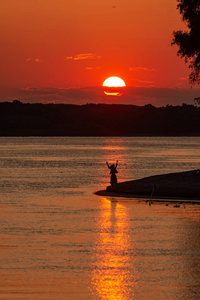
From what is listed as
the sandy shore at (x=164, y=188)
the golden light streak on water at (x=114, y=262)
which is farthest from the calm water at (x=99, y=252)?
the sandy shore at (x=164, y=188)

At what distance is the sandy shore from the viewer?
3069 cm

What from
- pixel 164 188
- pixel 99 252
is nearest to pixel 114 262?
pixel 99 252

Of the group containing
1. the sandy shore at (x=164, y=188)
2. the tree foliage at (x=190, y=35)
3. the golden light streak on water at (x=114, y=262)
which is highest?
the tree foliage at (x=190, y=35)

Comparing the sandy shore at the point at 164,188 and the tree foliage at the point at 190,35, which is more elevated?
the tree foliage at the point at 190,35

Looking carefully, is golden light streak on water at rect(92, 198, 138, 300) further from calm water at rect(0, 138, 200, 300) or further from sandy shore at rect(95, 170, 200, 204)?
sandy shore at rect(95, 170, 200, 204)

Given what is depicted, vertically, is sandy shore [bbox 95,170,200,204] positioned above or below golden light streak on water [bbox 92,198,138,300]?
above

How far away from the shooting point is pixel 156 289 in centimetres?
1215

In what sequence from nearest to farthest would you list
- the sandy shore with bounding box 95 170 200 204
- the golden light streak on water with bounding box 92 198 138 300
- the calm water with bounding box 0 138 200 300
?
the golden light streak on water with bounding box 92 198 138 300
the calm water with bounding box 0 138 200 300
the sandy shore with bounding box 95 170 200 204

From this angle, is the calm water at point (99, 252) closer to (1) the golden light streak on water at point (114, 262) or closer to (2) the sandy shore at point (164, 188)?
(1) the golden light streak on water at point (114, 262)

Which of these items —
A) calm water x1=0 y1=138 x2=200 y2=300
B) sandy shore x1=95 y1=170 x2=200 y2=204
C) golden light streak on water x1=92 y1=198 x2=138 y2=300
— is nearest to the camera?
golden light streak on water x1=92 y1=198 x2=138 y2=300

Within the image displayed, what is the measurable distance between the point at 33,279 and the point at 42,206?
14.4 metres

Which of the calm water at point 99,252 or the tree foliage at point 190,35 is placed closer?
the calm water at point 99,252

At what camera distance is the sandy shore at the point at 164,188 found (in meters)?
30.7

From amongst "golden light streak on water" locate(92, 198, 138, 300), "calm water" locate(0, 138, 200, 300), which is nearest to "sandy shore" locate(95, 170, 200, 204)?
"calm water" locate(0, 138, 200, 300)
